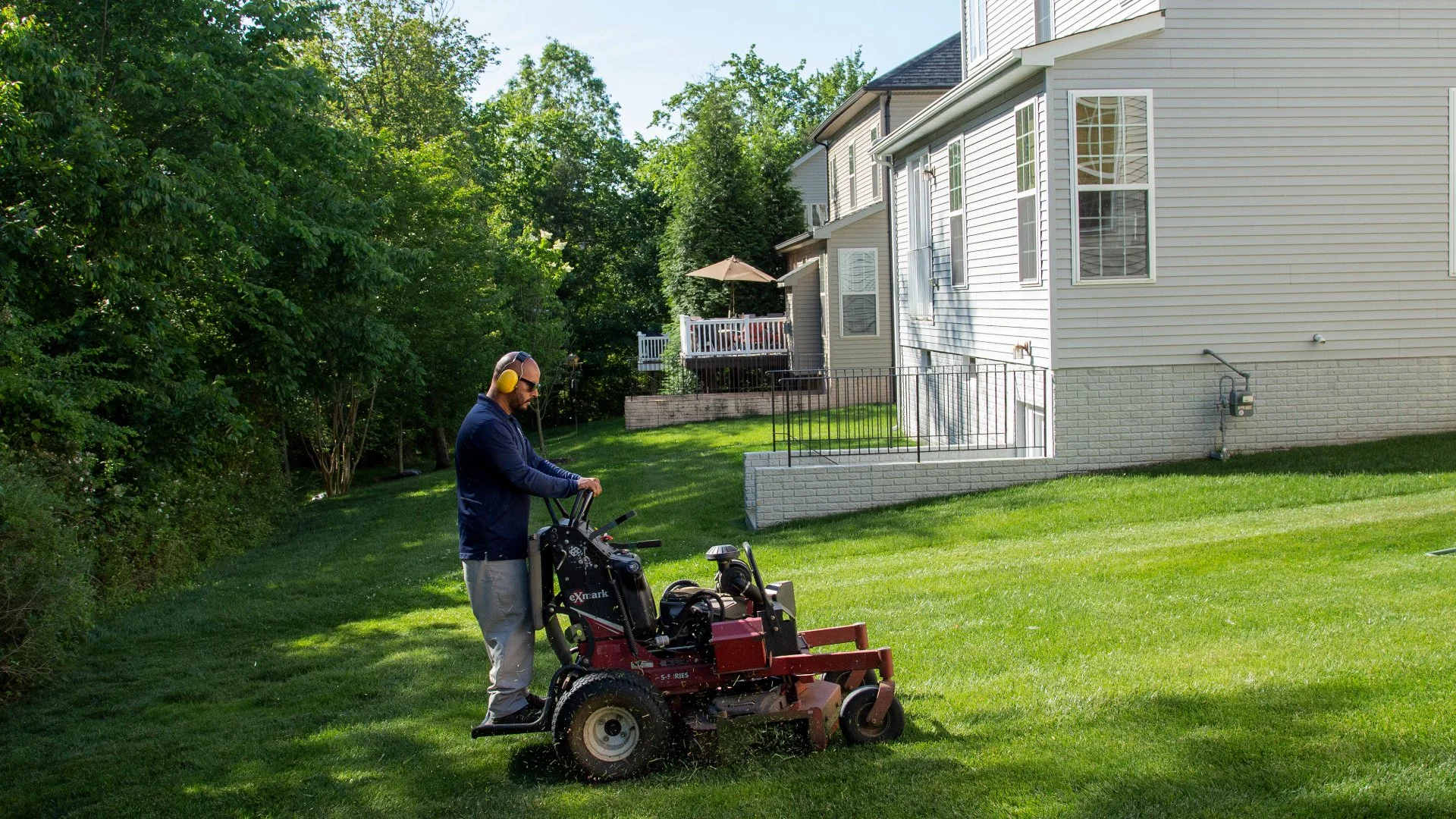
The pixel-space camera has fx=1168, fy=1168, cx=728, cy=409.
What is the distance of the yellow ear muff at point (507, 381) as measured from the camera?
227 inches

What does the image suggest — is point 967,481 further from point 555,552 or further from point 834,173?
point 834,173

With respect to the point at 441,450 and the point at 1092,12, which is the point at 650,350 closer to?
the point at 441,450

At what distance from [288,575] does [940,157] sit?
10803 mm

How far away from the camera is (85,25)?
13.7 m

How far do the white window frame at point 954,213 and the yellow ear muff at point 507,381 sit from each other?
11389mm

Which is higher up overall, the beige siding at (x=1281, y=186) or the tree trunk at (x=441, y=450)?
the beige siding at (x=1281, y=186)

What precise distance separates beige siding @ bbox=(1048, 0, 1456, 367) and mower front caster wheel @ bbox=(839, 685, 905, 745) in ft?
26.9

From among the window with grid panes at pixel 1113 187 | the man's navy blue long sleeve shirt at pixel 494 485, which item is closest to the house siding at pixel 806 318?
the window with grid panes at pixel 1113 187

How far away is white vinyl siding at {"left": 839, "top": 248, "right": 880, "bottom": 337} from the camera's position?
27984 millimetres

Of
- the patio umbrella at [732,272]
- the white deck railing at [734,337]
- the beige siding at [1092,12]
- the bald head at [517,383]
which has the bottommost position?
the bald head at [517,383]

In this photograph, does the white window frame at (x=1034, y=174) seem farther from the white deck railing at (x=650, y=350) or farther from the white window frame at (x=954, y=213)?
the white deck railing at (x=650, y=350)

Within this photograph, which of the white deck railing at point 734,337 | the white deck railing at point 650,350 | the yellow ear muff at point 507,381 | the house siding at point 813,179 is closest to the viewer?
the yellow ear muff at point 507,381

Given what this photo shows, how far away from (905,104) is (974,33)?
8.01 m

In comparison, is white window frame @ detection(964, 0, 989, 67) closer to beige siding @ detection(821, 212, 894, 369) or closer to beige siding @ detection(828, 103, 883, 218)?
beige siding @ detection(828, 103, 883, 218)
